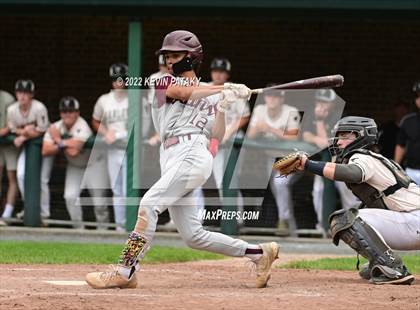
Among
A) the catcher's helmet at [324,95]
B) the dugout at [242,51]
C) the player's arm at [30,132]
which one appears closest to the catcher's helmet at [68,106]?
the player's arm at [30,132]

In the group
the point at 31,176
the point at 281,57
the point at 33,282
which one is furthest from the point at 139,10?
the point at 33,282

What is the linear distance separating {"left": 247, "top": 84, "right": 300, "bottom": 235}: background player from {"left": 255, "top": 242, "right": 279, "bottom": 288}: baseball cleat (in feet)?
14.9

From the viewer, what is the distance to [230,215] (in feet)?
40.6

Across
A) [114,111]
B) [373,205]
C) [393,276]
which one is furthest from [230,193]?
[393,276]

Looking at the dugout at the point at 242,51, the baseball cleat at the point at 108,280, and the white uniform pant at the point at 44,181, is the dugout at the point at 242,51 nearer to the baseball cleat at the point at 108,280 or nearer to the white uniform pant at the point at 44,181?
the white uniform pant at the point at 44,181

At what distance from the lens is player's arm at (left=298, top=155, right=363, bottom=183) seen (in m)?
7.84

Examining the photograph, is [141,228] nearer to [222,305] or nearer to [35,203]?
[222,305]

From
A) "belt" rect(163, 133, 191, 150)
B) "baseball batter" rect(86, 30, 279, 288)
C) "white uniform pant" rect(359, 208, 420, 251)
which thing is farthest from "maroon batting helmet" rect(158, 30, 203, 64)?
"white uniform pant" rect(359, 208, 420, 251)

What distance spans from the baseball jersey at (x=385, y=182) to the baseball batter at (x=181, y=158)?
101cm

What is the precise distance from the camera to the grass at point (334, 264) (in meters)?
9.63

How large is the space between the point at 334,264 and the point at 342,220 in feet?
6.31

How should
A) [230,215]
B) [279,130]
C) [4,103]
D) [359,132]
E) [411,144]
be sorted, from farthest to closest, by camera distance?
[4,103]
[279,130]
[411,144]
[230,215]
[359,132]

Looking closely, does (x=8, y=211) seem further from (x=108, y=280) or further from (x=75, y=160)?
(x=108, y=280)

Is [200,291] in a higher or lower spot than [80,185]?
higher
